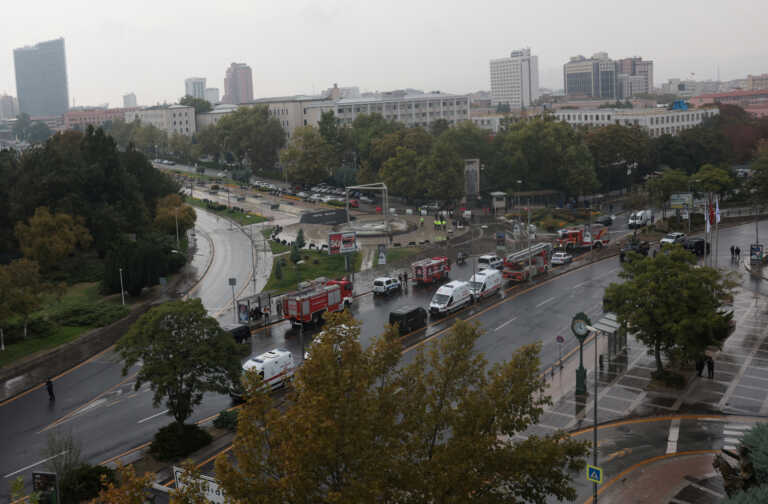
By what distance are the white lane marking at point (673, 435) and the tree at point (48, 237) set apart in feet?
168

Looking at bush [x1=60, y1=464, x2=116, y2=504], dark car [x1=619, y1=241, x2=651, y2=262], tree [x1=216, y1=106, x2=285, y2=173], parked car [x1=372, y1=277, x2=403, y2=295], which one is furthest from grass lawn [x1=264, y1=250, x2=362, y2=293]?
tree [x1=216, y1=106, x2=285, y2=173]

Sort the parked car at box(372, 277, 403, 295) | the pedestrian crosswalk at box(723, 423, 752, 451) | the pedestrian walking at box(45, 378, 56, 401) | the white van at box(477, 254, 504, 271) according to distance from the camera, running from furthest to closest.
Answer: the white van at box(477, 254, 504, 271)
the parked car at box(372, 277, 403, 295)
the pedestrian walking at box(45, 378, 56, 401)
the pedestrian crosswalk at box(723, 423, 752, 451)

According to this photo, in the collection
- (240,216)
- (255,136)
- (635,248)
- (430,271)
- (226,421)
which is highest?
(255,136)

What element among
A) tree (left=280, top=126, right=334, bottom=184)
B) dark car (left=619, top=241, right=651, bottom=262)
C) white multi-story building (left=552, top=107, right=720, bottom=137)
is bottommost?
dark car (left=619, top=241, right=651, bottom=262)

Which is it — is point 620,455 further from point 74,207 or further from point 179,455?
point 74,207

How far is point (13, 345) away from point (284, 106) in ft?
395

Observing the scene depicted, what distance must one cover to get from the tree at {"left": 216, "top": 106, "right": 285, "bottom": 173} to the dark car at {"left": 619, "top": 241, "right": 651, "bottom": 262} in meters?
86.2

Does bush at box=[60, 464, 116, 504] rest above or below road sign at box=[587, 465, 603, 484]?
below

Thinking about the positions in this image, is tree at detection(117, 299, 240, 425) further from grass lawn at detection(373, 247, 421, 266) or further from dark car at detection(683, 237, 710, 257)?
dark car at detection(683, 237, 710, 257)

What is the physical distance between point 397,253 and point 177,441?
43.4 m

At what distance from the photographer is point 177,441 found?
2886cm

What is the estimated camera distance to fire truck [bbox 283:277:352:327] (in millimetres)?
45031

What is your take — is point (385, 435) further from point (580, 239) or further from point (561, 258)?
point (580, 239)

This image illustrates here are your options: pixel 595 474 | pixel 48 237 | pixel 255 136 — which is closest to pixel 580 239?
pixel 48 237
